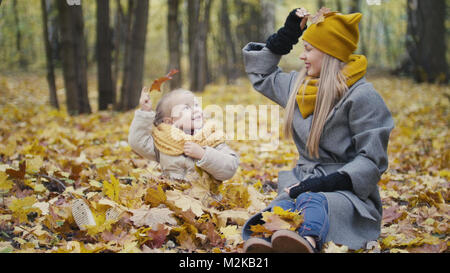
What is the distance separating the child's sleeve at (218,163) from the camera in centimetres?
278

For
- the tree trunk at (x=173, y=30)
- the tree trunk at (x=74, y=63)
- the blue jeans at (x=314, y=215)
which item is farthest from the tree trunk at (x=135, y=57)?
the blue jeans at (x=314, y=215)

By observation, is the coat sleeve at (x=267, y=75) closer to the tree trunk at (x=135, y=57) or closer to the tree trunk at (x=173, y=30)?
the tree trunk at (x=135, y=57)

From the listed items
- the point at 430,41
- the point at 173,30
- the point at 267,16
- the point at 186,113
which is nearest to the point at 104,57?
the point at 173,30

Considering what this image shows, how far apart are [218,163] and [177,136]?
369 millimetres

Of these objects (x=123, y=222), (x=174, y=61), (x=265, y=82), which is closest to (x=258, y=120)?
→ (x=174, y=61)

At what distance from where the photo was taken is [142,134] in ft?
9.84

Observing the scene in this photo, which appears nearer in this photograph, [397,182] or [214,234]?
[214,234]

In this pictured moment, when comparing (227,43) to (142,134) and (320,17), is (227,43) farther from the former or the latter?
(320,17)

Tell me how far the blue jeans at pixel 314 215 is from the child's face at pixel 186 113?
0.97 m

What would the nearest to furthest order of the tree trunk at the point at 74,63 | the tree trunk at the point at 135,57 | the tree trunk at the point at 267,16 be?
the tree trunk at the point at 74,63 → the tree trunk at the point at 135,57 → the tree trunk at the point at 267,16

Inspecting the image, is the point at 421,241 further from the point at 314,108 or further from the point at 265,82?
the point at 265,82

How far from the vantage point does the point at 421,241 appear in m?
2.45

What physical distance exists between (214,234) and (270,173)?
6.57 feet

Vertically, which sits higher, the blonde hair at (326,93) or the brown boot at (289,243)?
the blonde hair at (326,93)
